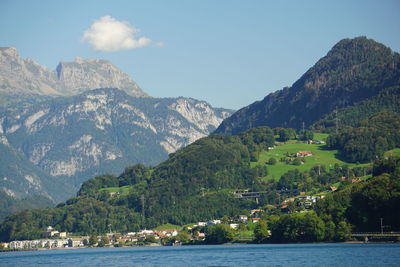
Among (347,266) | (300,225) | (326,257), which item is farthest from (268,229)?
(347,266)

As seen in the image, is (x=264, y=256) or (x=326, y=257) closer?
(x=326, y=257)

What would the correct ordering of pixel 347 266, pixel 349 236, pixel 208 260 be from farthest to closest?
pixel 349 236 < pixel 208 260 < pixel 347 266

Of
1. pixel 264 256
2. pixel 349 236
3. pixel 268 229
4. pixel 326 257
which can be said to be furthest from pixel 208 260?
pixel 268 229

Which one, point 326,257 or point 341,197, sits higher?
point 341,197

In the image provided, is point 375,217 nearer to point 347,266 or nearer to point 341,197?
point 341,197

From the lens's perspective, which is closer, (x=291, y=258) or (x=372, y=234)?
(x=291, y=258)

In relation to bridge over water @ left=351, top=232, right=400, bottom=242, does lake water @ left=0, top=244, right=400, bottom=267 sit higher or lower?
lower

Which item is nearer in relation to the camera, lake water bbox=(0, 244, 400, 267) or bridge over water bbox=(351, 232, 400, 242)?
lake water bbox=(0, 244, 400, 267)

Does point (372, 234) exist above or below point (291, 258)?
above

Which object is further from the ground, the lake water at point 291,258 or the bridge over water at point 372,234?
the bridge over water at point 372,234

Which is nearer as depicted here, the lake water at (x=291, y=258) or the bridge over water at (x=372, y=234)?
the lake water at (x=291, y=258)

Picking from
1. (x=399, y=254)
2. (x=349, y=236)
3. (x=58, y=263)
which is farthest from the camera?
(x=349, y=236)

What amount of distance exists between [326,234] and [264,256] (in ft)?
118

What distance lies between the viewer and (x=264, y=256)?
13950 cm
